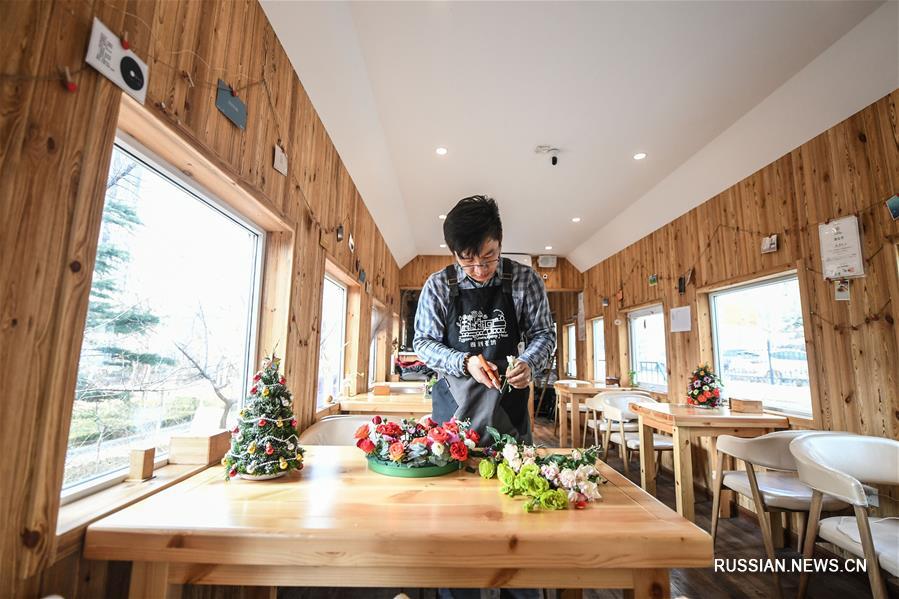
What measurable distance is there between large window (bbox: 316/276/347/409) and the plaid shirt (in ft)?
5.13

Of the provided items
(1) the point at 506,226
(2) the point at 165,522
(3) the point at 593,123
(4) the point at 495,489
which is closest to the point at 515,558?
(4) the point at 495,489

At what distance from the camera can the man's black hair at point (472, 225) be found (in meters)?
1.37

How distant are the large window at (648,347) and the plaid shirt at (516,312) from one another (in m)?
3.46

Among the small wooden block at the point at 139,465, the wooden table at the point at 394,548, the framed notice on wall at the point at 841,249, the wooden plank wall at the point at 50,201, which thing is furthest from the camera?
the framed notice on wall at the point at 841,249

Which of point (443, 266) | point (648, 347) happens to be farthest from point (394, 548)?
point (443, 266)

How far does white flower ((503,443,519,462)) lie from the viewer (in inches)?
43.2

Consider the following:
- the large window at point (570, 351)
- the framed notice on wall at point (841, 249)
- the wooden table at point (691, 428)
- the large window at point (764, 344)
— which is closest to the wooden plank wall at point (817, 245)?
the framed notice on wall at point (841, 249)

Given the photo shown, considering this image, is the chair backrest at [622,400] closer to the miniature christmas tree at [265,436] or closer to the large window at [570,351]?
the miniature christmas tree at [265,436]

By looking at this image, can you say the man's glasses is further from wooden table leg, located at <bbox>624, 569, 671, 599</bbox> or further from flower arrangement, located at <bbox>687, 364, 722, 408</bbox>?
flower arrangement, located at <bbox>687, 364, 722, 408</bbox>

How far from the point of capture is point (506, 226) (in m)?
5.45

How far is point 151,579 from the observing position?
0.84 metres

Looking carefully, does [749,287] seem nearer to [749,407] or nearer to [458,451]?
[749,407]

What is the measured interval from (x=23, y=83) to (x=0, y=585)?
91 centimetres

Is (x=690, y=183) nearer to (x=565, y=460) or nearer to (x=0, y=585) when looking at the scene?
(x=565, y=460)
